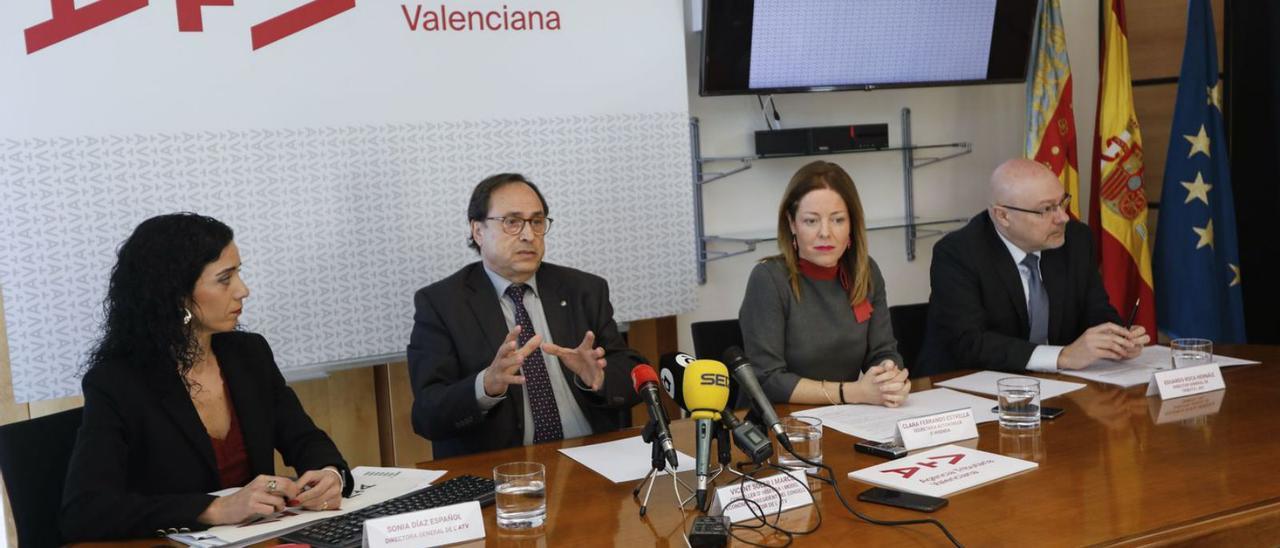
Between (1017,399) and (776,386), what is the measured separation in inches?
25.7

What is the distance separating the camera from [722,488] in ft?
6.56

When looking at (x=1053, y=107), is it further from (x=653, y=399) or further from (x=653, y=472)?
(x=653, y=399)

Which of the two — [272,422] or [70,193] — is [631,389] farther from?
[70,193]

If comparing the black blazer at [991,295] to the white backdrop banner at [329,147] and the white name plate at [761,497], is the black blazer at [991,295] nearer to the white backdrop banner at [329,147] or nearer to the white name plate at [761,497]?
the white backdrop banner at [329,147]

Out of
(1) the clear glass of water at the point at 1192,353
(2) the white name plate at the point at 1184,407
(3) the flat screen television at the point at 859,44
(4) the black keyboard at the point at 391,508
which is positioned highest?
(3) the flat screen television at the point at 859,44

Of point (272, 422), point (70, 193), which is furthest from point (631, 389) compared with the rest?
point (70, 193)

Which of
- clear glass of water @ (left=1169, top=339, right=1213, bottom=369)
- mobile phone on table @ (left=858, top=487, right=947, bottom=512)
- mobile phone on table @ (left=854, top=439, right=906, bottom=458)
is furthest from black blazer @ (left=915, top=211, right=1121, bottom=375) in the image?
mobile phone on table @ (left=858, top=487, right=947, bottom=512)

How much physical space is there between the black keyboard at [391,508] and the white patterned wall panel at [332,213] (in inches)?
56.0

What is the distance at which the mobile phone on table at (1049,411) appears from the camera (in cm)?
264

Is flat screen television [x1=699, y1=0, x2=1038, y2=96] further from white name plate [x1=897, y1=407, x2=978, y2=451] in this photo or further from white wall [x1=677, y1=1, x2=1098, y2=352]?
white name plate [x1=897, y1=407, x2=978, y2=451]

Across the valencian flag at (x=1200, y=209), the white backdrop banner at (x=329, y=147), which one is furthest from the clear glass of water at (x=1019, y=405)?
the valencian flag at (x=1200, y=209)

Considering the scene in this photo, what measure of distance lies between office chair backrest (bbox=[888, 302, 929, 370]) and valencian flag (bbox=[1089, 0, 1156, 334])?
1402 mm

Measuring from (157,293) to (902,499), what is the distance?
1.57 meters

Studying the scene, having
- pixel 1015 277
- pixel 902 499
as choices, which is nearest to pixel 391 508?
pixel 902 499
